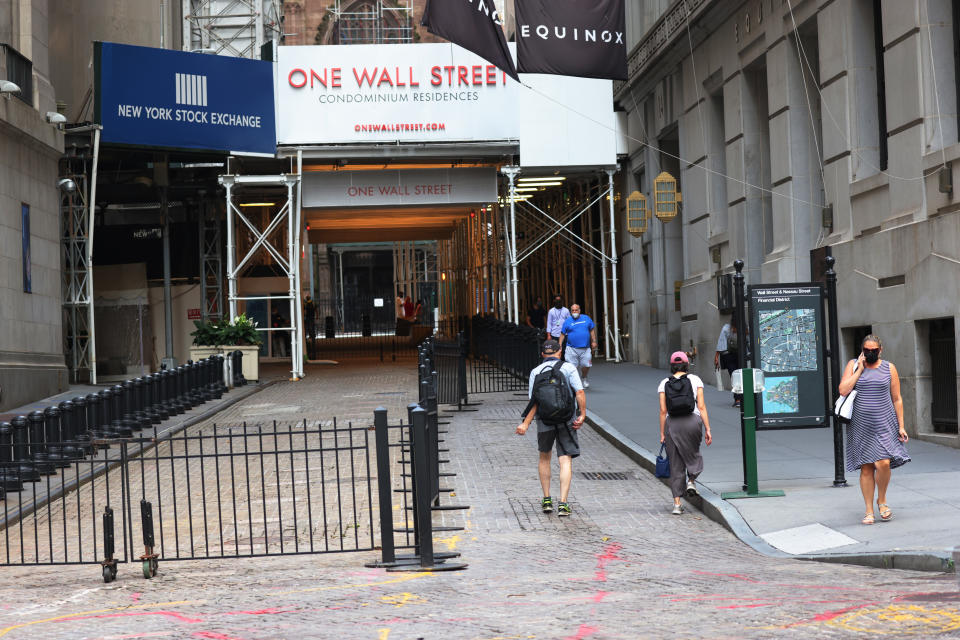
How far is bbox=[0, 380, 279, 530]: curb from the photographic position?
1169 centimetres

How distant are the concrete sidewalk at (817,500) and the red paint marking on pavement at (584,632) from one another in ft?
10.7

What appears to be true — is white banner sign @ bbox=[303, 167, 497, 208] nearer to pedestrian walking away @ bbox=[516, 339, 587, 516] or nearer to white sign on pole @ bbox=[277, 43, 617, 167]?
white sign on pole @ bbox=[277, 43, 617, 167]

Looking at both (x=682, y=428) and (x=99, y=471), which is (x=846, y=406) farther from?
(x=99, y=471)

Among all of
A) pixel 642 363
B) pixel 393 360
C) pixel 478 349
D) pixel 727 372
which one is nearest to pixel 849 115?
pixel 727 372

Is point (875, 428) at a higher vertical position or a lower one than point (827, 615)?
higher

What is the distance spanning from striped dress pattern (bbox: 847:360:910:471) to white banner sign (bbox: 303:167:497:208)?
2232 centimetres

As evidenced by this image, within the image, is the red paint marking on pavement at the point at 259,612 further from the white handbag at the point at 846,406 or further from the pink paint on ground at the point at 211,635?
the white handbag at the point at 846,406

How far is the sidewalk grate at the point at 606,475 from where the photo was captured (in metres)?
14.6

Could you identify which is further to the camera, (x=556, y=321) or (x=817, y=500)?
(x=556, y=321)

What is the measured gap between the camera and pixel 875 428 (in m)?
10.9

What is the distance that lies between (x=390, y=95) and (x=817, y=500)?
69.5ft

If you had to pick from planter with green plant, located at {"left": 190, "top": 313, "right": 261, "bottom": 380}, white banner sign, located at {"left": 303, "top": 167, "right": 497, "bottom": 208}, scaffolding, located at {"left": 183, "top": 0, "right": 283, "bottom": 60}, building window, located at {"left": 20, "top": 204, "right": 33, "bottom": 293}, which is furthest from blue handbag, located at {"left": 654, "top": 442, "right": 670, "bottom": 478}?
scaffolding, located at {"left": 183, "top": 0, "right": 283, "bottom": 60}

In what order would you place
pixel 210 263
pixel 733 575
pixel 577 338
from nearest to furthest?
Result: pixel 733 575 < pixel 577 338 < pixel 210 263

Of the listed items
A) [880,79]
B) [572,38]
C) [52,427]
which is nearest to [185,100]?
[572,38]
